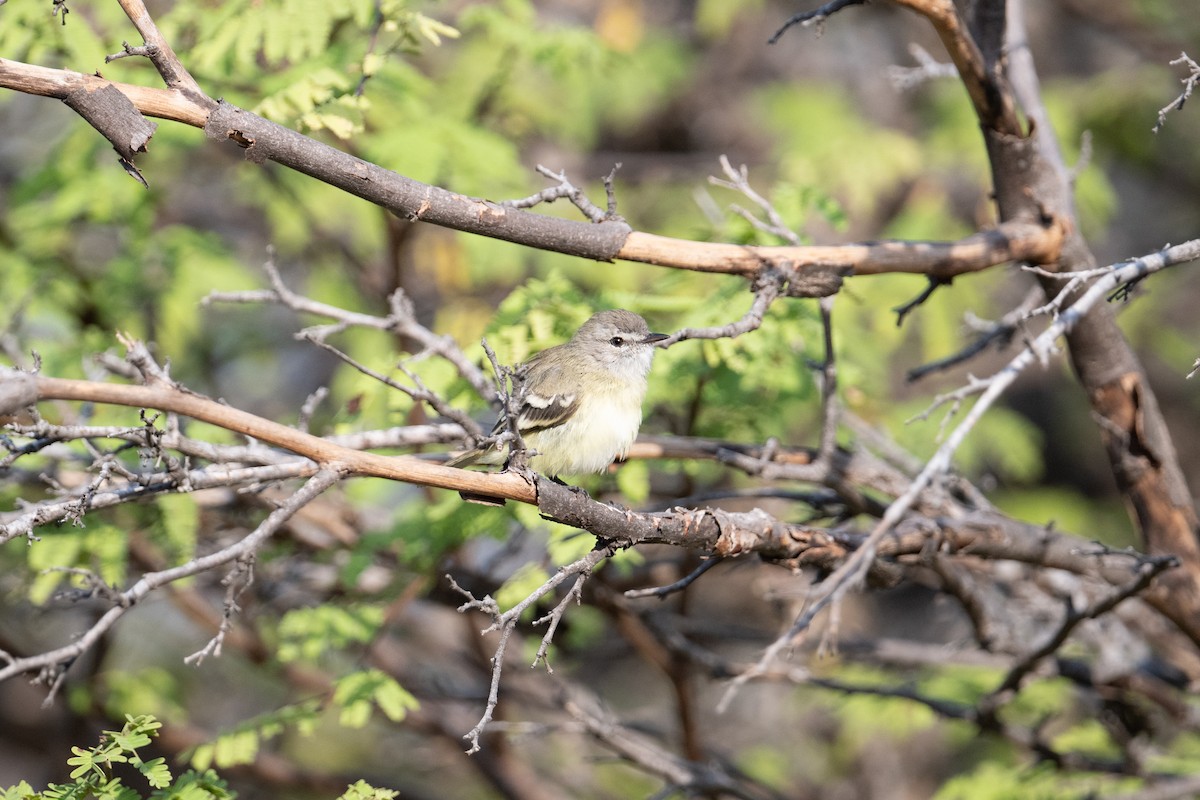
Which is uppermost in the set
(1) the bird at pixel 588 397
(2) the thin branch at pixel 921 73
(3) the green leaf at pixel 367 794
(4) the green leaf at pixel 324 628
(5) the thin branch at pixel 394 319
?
(2) the thin branch at pixel 921 73

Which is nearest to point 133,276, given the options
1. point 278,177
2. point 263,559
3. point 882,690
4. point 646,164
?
point 278,177

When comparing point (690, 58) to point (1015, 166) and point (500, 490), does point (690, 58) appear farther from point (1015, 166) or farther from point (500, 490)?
point (500, 490)

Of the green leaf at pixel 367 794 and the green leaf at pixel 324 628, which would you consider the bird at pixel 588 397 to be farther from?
the green leaf at pixel 367 794

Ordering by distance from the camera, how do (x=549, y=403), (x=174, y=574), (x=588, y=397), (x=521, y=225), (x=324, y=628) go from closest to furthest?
(x=174, y=574) → (x=521, y=225) → (x=588, y=397) → (x=549, y=403) → (x=324, y=628)

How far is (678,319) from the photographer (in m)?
4.99

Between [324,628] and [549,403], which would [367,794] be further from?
[549,403]

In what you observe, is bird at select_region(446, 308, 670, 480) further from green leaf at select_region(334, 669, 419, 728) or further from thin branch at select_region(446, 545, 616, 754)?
thin branch at select_region(446, 545, 616, 754)

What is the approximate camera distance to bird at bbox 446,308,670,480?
401 centimetres

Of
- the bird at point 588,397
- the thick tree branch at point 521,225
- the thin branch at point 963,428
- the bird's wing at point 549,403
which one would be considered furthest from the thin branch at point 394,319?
the thin branch at point 963,428

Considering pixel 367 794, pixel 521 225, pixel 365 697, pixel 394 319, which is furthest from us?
pixel 365 697

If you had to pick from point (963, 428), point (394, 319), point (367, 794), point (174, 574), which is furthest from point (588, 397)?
point (174, 574)

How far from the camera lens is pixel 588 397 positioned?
13.7 feet

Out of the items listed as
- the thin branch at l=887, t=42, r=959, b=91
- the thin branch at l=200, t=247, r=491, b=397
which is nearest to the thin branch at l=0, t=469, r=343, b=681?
the thin branch at l=200, t=247, r=491, b=397

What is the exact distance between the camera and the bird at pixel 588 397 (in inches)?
158
